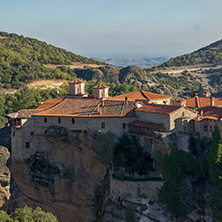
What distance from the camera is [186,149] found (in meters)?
30.4

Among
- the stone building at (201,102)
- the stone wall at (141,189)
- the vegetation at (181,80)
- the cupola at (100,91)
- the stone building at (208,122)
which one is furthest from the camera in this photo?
the vegetation at (181,80)

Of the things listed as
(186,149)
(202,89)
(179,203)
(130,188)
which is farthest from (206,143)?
(202,89)

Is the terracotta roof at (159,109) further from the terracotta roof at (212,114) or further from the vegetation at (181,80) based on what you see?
the vegetation at (181,80)

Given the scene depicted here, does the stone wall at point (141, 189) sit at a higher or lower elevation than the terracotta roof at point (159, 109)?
lower

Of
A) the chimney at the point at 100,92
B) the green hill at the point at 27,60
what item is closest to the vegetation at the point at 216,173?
the chimney at the point at 100,92

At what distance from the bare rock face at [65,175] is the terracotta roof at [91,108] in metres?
1.93

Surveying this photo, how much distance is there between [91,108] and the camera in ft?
119

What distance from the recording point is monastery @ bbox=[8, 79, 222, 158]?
3136 cm

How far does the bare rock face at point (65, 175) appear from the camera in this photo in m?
35.9

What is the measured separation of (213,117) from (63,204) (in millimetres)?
18086

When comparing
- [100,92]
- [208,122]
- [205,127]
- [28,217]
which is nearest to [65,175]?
[28,217]

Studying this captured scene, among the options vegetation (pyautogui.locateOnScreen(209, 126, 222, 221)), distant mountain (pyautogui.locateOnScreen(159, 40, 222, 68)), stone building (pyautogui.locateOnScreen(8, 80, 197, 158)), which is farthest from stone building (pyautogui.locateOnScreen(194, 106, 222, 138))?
distant mountain (pyautogui.locateOnScreen(159, 40, 222, 68))

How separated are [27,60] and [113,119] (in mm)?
55674

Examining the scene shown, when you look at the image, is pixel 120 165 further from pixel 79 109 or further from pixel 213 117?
pixel 213 117
